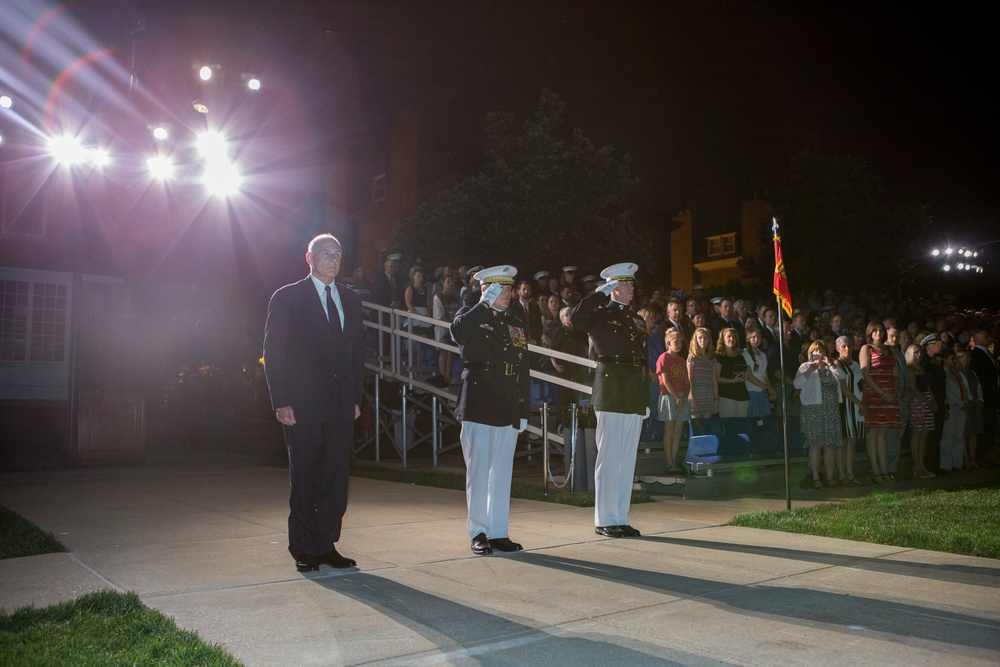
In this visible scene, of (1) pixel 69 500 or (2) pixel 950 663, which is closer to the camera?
(2) pixel 950 663

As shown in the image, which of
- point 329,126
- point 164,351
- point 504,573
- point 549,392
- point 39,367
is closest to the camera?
point 504,573

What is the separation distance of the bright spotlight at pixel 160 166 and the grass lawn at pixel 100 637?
1391cm

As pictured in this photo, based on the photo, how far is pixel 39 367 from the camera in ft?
58.3

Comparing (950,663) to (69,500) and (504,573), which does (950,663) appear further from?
(69,500)

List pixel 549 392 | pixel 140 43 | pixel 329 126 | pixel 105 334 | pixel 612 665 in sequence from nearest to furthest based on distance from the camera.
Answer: pixel 612 665
pixel 549 392
pixel 140 43
pixel 105 334
pixel 329 126

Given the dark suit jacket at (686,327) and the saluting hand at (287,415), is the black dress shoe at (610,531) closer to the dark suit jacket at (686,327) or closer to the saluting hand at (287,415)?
the saluting hand at (287,415)

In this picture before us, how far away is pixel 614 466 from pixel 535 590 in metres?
2.14

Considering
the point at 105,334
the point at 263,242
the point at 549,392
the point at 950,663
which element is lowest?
the point at 950,663

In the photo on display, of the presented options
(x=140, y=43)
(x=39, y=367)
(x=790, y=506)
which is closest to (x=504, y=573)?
(x=790, y=506)

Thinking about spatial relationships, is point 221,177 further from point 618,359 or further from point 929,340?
point 929,340

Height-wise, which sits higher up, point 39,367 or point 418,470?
point 39,367

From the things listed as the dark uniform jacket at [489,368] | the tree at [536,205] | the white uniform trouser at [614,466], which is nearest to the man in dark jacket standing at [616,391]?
the white uniform trouser at [614,466]

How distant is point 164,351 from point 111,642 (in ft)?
72.8

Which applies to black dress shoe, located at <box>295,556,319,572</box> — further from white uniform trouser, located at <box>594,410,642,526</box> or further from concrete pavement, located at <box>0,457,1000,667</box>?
white uniform trouser, located at <box>594,410,642,526</box>
